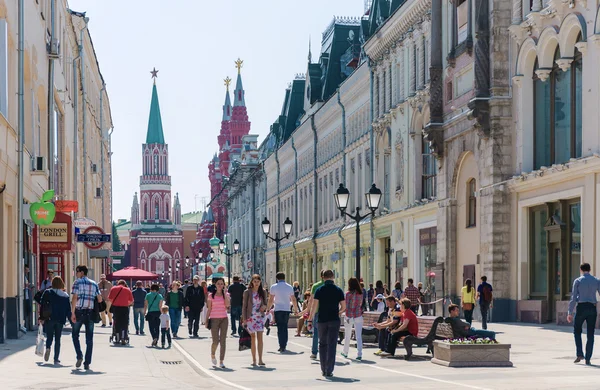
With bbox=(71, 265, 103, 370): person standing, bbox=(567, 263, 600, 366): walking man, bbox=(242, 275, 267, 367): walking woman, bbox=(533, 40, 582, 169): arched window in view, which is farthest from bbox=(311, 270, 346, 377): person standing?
bbox=(533, 40, 582, 169): arched window

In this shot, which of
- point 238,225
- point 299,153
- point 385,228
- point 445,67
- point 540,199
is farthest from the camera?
point 238,225

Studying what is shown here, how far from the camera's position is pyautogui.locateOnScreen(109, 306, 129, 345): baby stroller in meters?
27.1

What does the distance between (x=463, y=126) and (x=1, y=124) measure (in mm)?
17318

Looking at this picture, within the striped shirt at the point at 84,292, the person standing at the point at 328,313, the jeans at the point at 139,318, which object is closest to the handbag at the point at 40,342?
the striped shirt at the point at 84,292

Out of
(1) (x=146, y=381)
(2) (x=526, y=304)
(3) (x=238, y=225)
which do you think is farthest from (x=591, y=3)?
(3) (x=238, y=225)

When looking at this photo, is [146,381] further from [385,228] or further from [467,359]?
[385,228]

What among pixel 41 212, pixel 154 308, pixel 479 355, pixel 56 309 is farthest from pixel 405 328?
pixel 41 212

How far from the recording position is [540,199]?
32.0 m

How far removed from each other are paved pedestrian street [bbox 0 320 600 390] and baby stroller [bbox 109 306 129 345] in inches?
78.8

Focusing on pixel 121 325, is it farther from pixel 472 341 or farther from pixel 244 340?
pixel 472 341

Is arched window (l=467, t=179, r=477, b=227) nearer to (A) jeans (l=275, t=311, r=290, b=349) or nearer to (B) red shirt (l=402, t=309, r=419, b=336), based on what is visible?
(A) jeans (l=275, t=311, r=290, b=349)

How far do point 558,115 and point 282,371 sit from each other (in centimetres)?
1564

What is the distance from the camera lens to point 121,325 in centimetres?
2706

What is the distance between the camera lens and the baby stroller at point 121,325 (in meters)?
27.1
